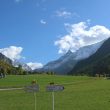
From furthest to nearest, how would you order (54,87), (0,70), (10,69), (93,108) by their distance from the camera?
1. (10,69)
2. (0,70)
3. (93,108)
4. (54,87)

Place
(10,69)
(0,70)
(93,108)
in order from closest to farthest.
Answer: (93,108)
(0,70)
(10,69)

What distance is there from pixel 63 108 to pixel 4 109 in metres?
4.48

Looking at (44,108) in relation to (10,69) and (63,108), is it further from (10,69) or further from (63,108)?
(10,69)

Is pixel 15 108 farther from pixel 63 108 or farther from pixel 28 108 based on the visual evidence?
pixel 63 108

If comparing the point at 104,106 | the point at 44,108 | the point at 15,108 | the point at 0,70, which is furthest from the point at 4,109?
the point at 0,70

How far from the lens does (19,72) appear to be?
18662 centimetres

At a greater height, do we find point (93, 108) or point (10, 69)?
point (10, 69)

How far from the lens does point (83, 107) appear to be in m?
32.3

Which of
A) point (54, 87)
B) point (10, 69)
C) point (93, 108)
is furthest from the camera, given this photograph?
point (10, 69)

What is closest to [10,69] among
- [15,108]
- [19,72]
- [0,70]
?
[19,72]

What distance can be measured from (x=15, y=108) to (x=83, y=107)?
5268 millimetres

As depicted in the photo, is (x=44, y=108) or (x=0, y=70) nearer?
(x=44, y=108)

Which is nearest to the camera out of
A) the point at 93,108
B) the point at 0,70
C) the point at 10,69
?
the point at 93,108

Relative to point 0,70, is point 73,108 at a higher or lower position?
lower
